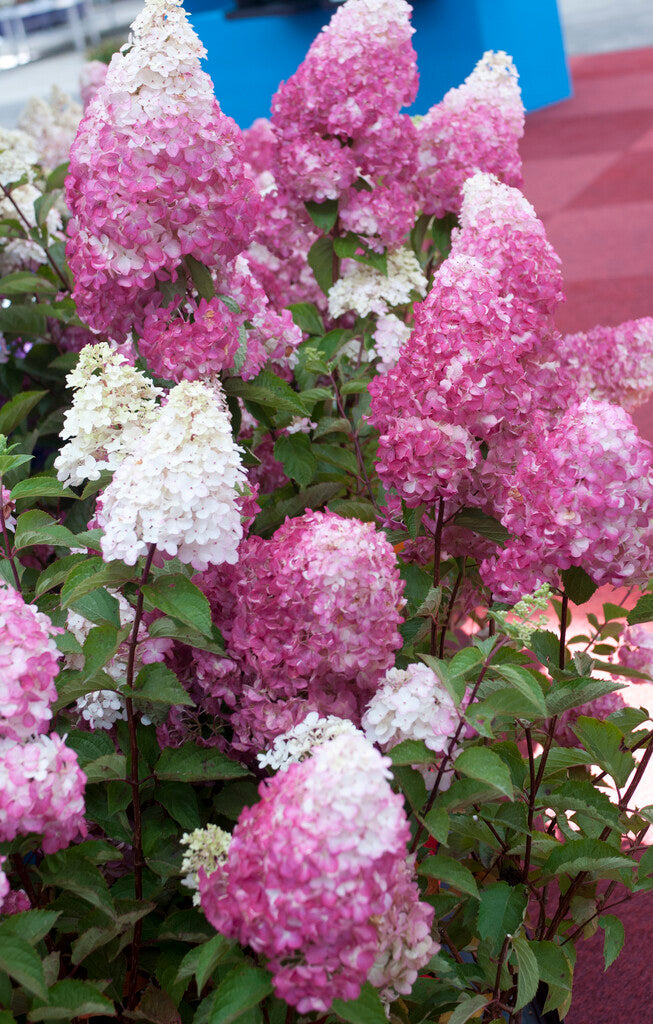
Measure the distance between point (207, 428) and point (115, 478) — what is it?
0.29 feet

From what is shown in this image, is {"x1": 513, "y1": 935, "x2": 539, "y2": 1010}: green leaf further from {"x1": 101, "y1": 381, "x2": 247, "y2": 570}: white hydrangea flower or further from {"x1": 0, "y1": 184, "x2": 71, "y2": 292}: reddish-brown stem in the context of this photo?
{"x1": 0, "y1": 184, "x2": 71, "y2": 292}: reddish-brown stem

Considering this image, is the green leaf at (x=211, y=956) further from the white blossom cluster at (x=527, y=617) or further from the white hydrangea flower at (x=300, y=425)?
the white hydrangea flower at (x=300, y=425)

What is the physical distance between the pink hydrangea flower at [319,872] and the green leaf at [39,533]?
362 mm

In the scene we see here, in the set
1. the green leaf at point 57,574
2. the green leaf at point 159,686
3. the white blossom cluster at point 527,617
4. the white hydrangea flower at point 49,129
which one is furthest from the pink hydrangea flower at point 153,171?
the white hydrangea flower at point 49,129

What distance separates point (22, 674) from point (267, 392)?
0.53 m

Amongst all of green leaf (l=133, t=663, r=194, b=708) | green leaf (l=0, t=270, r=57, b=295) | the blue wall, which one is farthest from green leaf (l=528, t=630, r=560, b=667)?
the blue wall

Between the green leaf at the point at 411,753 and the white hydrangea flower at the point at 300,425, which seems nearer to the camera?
the green leaf at the point at 411,753

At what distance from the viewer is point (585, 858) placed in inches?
37.3

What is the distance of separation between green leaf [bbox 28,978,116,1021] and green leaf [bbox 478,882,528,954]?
36 cm

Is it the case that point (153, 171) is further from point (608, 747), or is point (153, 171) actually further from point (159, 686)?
point (608, 747)

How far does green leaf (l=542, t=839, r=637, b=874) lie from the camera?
3.04 feet

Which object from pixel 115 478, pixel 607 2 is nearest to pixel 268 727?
pixel 115 478

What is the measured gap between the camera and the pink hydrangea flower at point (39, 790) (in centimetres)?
67

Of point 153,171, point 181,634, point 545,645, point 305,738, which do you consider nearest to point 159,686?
point 181,634
